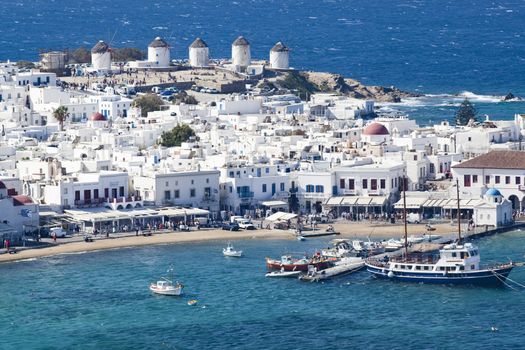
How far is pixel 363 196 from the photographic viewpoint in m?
99.4

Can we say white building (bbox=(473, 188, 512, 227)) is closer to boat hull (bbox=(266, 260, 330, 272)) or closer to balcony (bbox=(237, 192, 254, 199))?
balcony (bbox=(237, 192, 254, 199))

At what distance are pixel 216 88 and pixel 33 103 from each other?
19008mm

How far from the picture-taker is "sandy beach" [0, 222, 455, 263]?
294 feet

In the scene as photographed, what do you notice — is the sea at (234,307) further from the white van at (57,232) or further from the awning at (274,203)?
the awning at (274,203)

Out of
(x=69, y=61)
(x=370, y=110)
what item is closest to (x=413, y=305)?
(x=370, y=110)

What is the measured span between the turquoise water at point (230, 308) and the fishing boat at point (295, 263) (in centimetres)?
78

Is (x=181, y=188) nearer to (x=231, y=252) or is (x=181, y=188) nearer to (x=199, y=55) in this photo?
(x=231, y=252)

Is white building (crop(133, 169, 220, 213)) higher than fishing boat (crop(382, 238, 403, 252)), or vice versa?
white building (crop(133, 169, 220, 213))

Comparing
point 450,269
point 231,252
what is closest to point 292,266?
point 231,252

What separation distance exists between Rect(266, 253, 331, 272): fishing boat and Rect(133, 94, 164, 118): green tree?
4424 cm

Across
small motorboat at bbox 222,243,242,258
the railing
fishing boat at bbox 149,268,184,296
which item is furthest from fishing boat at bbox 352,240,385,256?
the railing

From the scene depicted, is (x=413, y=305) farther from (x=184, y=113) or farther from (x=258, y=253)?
(x=184, y=113)

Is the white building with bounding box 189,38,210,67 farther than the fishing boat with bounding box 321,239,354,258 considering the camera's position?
Yes

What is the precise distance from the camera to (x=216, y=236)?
92875mm
